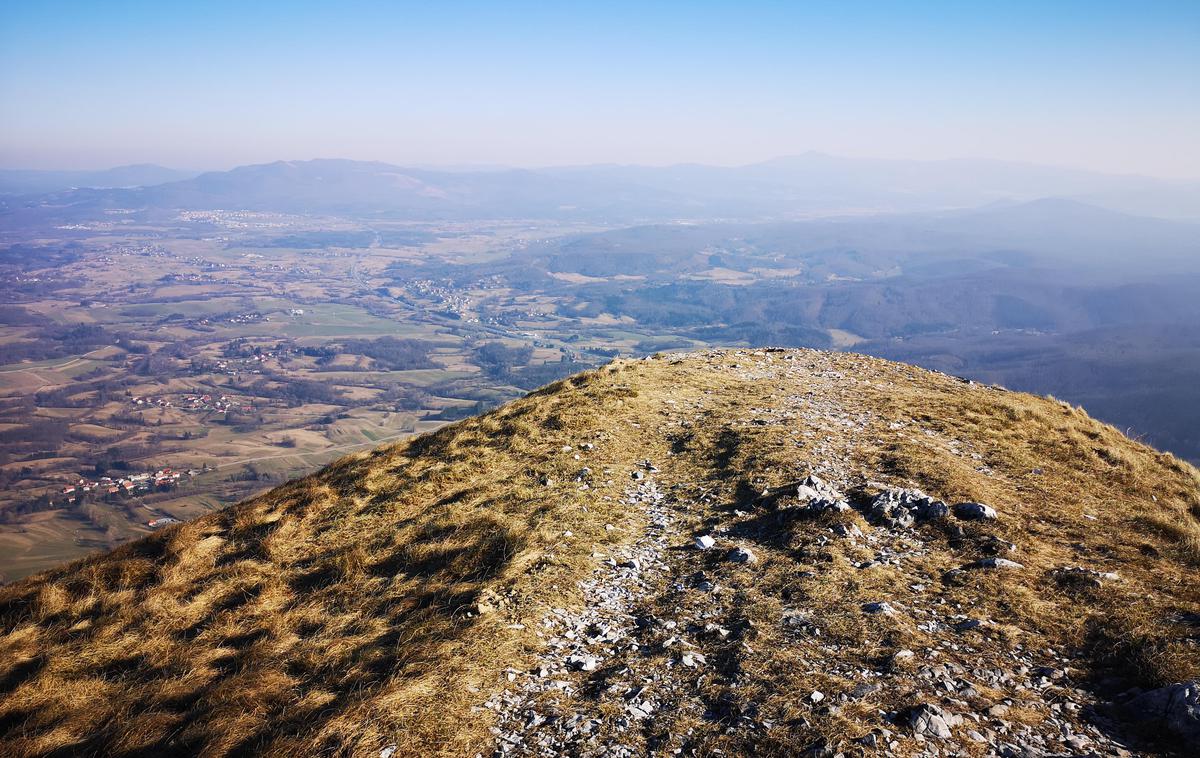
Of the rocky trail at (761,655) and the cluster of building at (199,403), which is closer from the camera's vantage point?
the rocky trail at (761,655)

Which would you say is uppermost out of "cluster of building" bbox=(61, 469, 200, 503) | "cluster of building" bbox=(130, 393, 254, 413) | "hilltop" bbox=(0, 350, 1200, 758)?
"hilltop" bbox=(0, 350, 1200, 758)

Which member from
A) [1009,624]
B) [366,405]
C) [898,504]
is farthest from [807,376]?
[366,405]

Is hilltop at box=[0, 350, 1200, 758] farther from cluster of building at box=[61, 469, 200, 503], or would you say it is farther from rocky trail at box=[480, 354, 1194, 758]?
cluster of building at box=[61, 469, 200, 503]

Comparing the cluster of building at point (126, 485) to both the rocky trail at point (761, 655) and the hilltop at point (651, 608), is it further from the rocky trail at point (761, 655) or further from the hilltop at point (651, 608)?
the rocky trail at point (761, 655)

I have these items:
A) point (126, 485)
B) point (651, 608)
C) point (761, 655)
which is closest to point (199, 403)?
point (126, 485)

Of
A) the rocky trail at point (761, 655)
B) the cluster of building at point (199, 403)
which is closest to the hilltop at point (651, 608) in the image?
the rocky trail at point (761, 655)

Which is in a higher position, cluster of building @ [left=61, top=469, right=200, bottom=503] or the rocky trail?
the rocky trail

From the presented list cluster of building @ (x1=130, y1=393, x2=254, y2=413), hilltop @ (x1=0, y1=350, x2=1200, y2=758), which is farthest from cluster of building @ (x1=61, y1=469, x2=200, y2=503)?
hilltop @ (x1=0, y1=350, x2=1200, y2=758)

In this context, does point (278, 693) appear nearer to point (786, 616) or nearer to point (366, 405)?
point (786, 616)

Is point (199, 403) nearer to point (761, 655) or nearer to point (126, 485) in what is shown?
point (126, 485)
